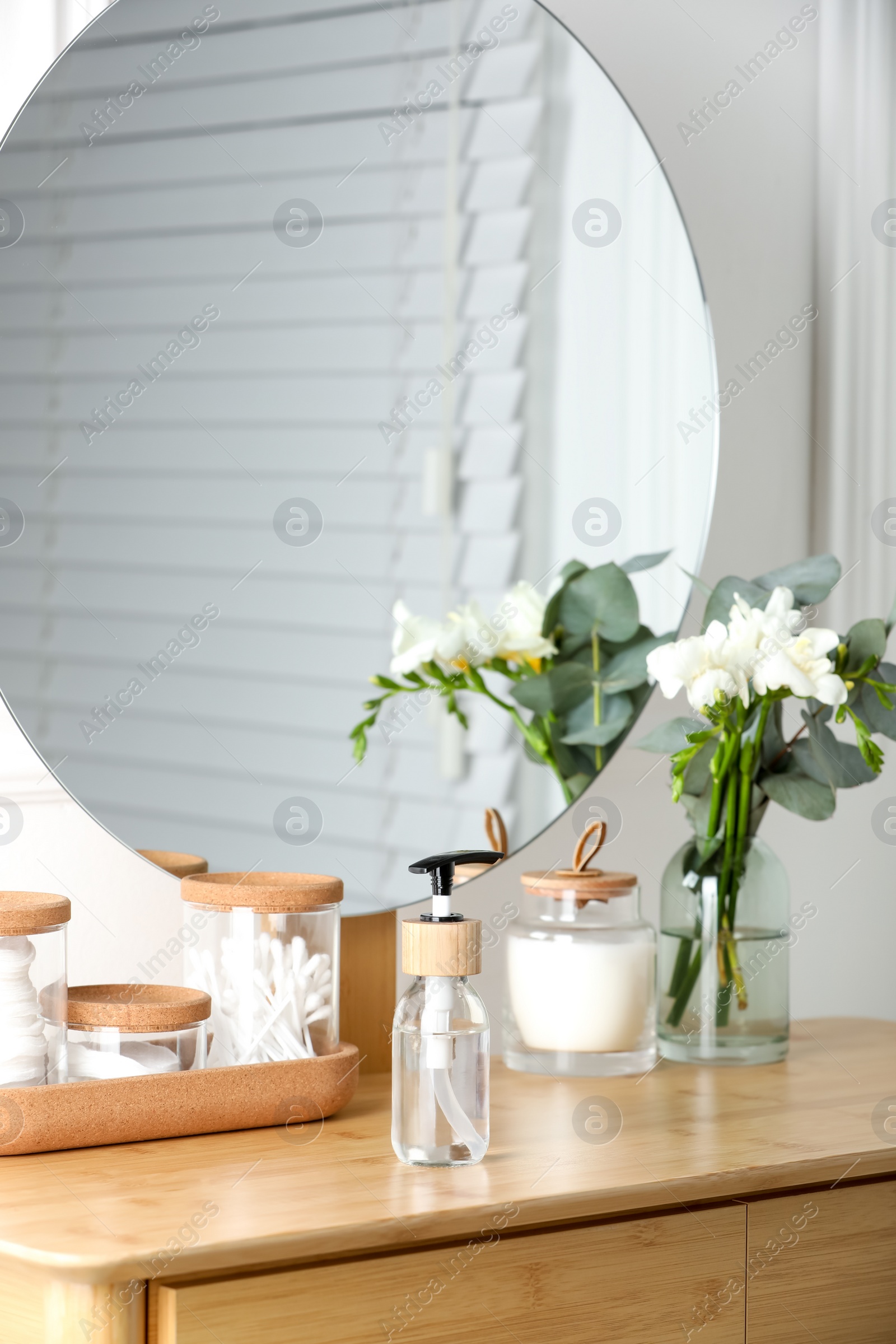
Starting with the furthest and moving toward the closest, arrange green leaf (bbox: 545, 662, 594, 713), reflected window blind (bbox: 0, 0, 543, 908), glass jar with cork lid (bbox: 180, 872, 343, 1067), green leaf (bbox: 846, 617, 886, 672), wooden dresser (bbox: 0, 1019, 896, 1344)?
1. green leaf (bbox: 545, 662, 594, 713)
2. green leaf (bbox: 846, 617, 886, 672)
3. reflected window blind (bbox: 0, 0, 543, 908)
4. glass jar with cork lid (bbox: 180, 872, 343, 1067)
5. wooden dresser (bbox: 0, 1019, 896, 1344)

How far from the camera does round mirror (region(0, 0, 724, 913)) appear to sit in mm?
1241

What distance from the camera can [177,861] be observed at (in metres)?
1.29

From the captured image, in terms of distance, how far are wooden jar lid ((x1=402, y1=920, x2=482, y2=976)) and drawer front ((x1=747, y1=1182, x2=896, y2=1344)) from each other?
0.86 feet

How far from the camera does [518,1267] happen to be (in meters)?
0.92

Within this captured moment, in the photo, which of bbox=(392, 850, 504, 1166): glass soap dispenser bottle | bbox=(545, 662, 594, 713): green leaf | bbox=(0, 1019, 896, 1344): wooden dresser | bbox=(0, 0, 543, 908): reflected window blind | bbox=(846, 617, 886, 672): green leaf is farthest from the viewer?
bbox=(545, 662, 594, 713): green leaf

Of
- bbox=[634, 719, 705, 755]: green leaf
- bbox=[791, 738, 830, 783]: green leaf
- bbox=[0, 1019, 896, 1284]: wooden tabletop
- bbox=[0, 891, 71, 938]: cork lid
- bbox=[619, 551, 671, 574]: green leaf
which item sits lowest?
bbox=[0, 1019, 896, 1284]: wooden tabletop

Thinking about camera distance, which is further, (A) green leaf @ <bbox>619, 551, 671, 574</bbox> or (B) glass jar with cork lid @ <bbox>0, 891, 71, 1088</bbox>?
(A) green leaf @ <bbox>619, 551, 671, 574</bbox>

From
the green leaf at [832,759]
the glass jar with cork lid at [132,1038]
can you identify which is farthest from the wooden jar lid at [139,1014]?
the green leaf at [832,759]

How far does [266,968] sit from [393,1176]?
0.75ft

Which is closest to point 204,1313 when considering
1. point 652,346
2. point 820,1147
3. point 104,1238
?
point 104,1238

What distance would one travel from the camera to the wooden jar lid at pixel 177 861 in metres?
1.28

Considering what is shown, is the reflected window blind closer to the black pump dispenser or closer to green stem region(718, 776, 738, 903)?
green stem region(718, 776, 738, 903)

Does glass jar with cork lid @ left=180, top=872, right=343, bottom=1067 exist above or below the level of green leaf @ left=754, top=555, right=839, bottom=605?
below

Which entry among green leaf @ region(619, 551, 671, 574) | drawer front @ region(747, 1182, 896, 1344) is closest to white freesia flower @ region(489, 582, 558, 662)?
green leaf @ region(619, 551, 671, 574)
